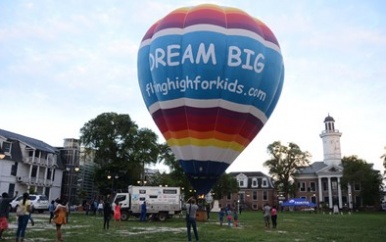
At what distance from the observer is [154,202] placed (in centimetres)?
3231

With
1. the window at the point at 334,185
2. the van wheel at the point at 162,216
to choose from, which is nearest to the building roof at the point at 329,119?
the window at the point at 334,185

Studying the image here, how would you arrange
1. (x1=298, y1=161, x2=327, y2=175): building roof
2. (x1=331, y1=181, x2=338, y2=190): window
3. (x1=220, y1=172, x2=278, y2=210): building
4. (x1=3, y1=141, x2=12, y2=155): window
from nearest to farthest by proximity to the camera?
(x1=3, y1=141, x2=12, y2=155): window < (x1=331, y1=181, x2=338, y2=190): window < (x1=220, y1=172, x2=278, y2=210): building < (x1=298, y1=161, x2=327, y2=175): building roof

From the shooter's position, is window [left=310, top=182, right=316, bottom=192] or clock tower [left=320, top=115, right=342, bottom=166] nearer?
window [left=310, top=182, right=316, bottom=192]

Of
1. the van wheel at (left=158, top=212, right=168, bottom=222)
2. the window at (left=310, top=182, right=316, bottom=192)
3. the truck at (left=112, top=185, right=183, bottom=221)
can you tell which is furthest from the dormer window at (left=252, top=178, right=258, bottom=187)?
the van wheel at (left=158, top=212, right=168, bottom=222)

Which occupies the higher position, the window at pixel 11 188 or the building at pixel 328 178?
the building at pixel 328 178

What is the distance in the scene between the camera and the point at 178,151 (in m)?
19.2

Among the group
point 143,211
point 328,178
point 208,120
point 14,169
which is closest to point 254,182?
point 328,178

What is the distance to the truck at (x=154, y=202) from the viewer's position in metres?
32.0

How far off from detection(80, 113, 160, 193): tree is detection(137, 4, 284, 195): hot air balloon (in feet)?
108

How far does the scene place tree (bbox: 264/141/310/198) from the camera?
278 ft

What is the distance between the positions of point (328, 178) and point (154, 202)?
7643 cm

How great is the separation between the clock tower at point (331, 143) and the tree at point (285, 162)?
22.2 metres

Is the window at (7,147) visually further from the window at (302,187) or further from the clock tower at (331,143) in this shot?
the clock tower at (331,143)

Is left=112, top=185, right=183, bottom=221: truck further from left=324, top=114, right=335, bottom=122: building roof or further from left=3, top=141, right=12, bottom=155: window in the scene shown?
left=324, top=114, right=335, bottom=122: building roof
